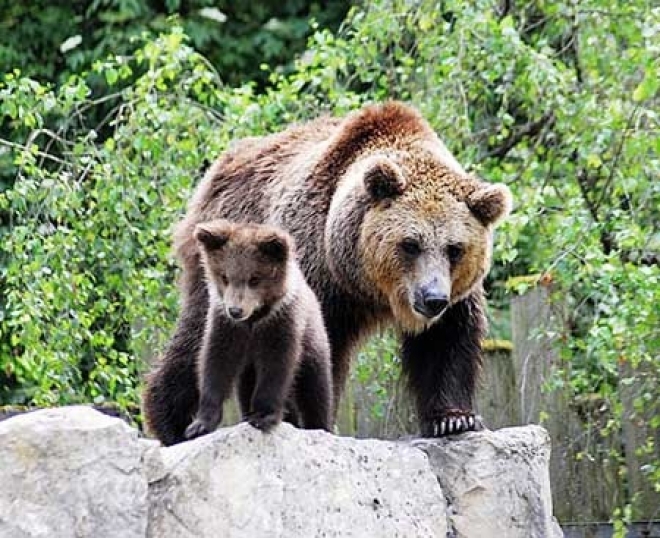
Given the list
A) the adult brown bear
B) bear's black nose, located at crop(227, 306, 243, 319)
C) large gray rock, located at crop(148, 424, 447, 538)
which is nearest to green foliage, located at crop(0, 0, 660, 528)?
the adult brown bear

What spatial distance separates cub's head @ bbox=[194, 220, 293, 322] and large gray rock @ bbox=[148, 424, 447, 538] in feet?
1.34

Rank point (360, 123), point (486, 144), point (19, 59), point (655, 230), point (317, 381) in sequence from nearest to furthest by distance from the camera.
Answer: point (317, 381)
point (360, 123)
point (655, 230)
point (486, 144)
point (19, 59)

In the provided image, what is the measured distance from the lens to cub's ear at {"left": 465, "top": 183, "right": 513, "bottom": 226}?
6.00 meters

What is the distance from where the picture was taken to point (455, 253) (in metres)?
5.98

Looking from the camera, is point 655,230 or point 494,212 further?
point 655,230

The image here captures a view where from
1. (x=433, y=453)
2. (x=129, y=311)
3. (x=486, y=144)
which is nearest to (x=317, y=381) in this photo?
(x=433, y=453)

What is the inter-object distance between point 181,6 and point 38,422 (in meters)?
9.11

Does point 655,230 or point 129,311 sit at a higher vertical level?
point 655,230

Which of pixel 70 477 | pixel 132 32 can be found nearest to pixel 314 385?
pixel 70 477

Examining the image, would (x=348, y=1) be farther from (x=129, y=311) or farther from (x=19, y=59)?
(x=129, y=311)

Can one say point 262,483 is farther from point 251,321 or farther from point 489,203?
point 489,203

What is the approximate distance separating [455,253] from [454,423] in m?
0.64

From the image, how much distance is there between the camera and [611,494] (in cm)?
796

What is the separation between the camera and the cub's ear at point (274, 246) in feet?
16.2
